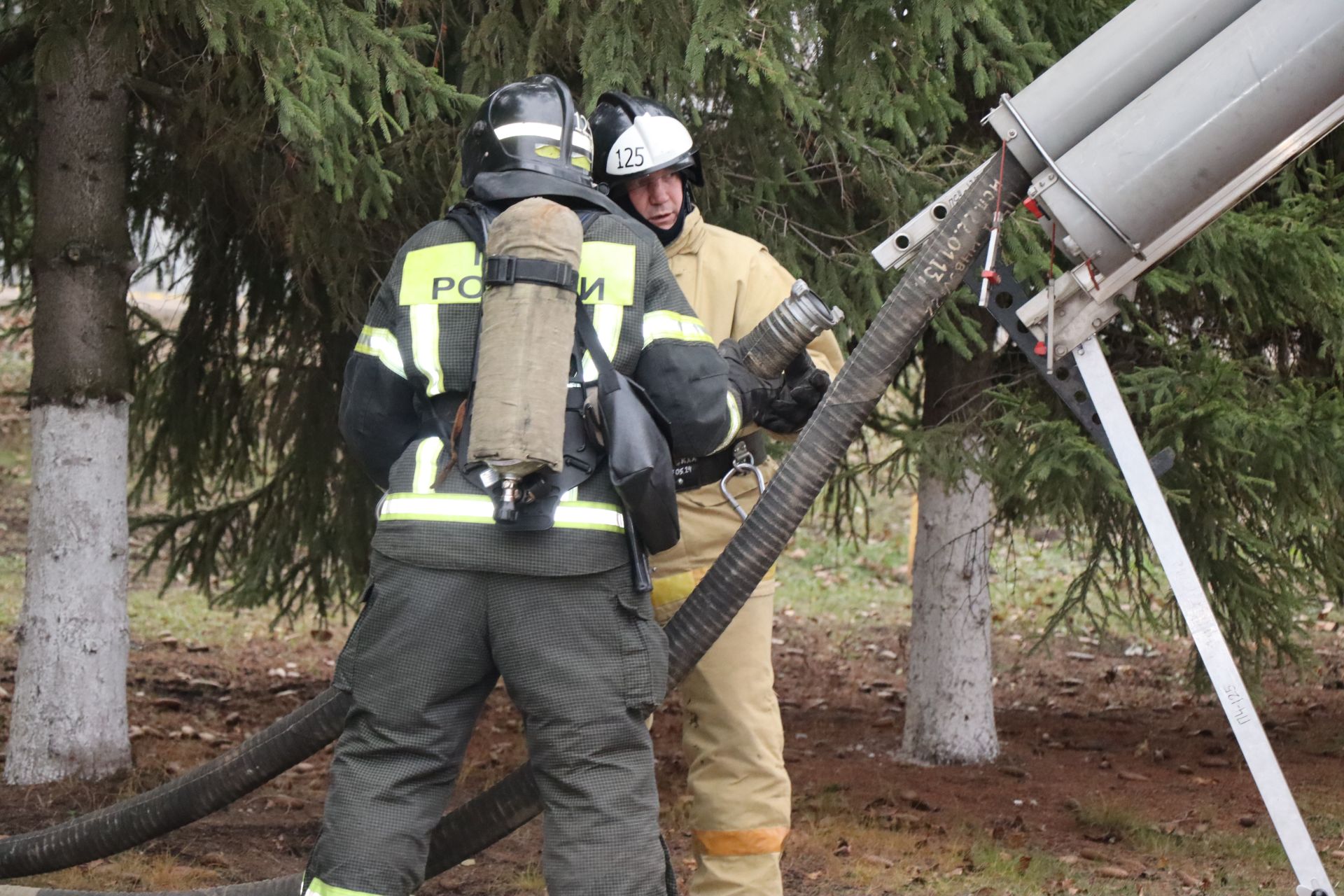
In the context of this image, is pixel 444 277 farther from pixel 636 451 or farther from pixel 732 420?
pixel 732 420

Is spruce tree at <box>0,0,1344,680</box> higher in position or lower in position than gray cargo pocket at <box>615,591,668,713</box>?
higher

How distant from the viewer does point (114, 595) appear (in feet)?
16.7

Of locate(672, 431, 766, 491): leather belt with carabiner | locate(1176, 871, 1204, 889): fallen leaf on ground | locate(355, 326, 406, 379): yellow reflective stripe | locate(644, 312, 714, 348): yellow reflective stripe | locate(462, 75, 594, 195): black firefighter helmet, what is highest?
locate(462, 75, 594, 195): black firefighter helmet

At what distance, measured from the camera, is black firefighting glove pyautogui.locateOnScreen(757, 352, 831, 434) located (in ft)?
11.5

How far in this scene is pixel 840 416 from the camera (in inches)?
133

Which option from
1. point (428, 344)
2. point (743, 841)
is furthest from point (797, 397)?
point (743, 841)

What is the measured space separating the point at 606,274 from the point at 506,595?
2.31 feet

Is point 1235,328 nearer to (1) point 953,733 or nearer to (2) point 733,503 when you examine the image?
(1) point 953,733

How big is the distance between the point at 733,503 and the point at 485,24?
175 centimetres

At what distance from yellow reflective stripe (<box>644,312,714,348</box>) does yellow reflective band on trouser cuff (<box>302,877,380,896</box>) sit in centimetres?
127

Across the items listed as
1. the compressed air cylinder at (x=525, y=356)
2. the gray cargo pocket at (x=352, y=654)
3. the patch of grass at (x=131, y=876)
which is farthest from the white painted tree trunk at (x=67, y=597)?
the compressed air cylinder at (x=525, y=356)

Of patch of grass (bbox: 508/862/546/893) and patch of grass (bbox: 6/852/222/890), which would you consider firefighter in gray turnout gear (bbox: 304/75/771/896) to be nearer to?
patch of grass (bbox: 508/862/546/893)

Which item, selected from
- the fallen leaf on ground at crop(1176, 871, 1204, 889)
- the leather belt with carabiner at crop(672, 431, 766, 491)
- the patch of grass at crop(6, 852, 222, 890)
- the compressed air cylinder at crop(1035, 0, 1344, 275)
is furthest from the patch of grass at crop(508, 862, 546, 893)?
the compressed air cylinder at crop(1035, 0, 1344, 275)

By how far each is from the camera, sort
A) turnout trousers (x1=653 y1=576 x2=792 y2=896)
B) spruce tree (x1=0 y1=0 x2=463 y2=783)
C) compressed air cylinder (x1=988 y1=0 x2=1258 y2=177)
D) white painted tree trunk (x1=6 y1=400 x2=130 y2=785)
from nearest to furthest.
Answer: compressed air cylinder (x1=988 y1=0 x2=1258 y2=177)
turnout trousers (x1=653 y1=576 x2=792 y2=896)
spruce tree (x1=0 y1=0 x2=463 y2=783)
white painted tree trunk (x1=6 y1=400 x2=130 y2=785)
